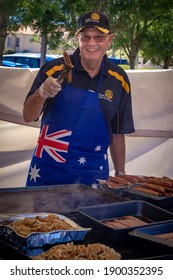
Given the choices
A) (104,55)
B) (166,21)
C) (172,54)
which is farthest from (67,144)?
(172,54)

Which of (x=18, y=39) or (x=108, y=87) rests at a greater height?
(x=18, y=39)

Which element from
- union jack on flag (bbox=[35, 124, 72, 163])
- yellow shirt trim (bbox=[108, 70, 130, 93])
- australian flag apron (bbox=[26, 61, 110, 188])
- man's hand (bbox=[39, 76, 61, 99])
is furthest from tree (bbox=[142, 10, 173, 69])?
man's hand (bbox=[39, 76, 61, 99])

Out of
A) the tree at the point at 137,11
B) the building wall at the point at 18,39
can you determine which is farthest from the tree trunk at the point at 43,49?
the tree at the point at 137,11

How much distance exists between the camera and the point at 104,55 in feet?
7.86

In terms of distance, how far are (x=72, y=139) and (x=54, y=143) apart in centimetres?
9

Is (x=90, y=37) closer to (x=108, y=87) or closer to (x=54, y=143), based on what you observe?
(x=108, y=87)

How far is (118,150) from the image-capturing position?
2.60 meters

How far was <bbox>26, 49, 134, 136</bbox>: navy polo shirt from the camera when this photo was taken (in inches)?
93.0

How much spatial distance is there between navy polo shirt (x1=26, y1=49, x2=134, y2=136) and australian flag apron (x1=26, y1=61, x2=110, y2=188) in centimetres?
3

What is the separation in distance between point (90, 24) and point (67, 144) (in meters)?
0.56

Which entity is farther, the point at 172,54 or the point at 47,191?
the point at 172,54

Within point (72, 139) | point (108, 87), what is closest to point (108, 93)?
point (108, 87)

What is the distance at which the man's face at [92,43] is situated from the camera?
2.25m

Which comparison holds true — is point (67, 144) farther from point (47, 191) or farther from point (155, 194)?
point (155, 194)
